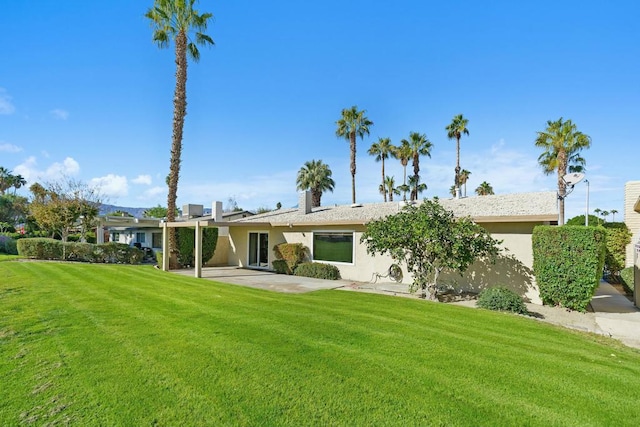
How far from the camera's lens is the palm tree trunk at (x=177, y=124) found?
2009cm

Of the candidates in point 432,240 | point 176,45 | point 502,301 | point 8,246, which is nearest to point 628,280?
point 502,301

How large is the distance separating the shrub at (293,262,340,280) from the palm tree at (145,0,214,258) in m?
8.32

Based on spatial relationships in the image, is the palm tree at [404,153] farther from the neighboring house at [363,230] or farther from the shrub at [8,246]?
the shrub at [8,246]

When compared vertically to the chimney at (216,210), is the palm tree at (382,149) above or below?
above

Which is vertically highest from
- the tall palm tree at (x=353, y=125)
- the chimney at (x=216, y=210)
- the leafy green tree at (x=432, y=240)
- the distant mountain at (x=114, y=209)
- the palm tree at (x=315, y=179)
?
the tall palm tree at (x=353, y=125)

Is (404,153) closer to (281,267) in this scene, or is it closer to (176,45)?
(281,267)

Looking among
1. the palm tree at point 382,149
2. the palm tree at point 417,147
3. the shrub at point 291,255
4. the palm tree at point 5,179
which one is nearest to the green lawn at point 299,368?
the shrub at point 291,255

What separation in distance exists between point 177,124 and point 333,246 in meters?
12.0

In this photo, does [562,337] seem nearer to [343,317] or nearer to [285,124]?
[343,317]

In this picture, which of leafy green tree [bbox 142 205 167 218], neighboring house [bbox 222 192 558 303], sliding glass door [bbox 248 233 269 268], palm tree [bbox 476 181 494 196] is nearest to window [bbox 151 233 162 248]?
neighboring house [bbox 222 192 558 303]

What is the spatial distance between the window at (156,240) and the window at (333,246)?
54.5 feet

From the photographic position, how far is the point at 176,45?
20078 mm

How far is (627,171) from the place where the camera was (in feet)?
65.2

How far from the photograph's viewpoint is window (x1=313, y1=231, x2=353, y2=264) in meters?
16.7
